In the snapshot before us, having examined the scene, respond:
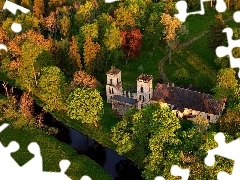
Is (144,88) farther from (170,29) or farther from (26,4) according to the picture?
(26,4)

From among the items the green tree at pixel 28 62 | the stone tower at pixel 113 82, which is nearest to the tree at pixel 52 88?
the green tree at pixel 28 62

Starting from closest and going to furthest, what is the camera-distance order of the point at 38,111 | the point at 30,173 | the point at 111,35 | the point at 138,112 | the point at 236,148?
the point at 236,148, the point at 30,173, the point at 138,112, the point at 38,111, the point at 111,35

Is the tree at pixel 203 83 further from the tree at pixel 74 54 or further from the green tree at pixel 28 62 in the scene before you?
the green tree at pixel 28 62

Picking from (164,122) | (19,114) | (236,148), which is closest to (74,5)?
(19,114)

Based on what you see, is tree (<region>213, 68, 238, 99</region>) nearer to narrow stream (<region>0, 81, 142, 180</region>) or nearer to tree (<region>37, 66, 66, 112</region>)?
narrow stream (<region>0, 81, 142, 180</region>)

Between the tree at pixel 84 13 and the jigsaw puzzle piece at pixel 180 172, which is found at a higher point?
the tree at pixel 84 13

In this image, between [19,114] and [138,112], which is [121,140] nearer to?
[138,112]
